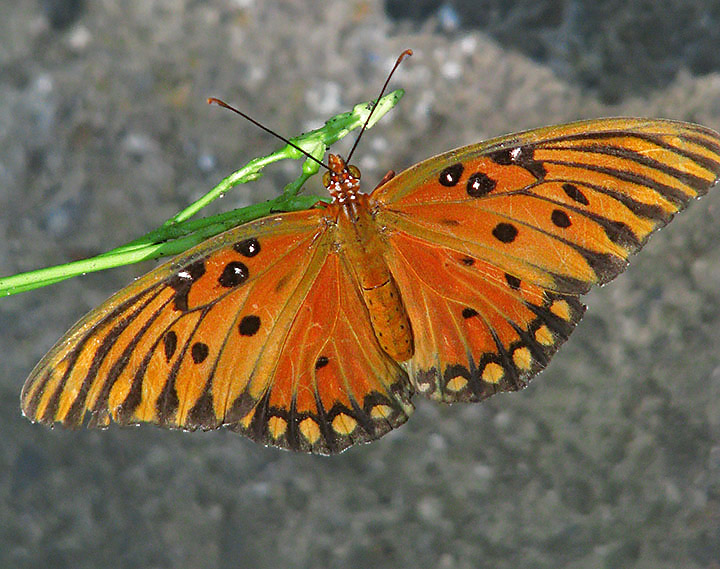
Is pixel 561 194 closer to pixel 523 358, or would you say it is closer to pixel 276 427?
pixel 523 358

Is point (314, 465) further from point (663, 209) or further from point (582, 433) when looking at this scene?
point (663, 209)

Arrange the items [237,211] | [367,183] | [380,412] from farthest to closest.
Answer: [367,183] < [380,412] < [237,211]

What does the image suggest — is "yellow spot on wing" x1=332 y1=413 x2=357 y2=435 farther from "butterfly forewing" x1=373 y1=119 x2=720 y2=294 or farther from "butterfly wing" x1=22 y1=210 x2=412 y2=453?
"butterfly forewing" x1=373 y1=119 x2=720 y2=294

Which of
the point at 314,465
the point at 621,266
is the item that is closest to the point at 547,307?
the point at 621,266

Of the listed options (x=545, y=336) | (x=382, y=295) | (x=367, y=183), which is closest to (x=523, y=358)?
(x=545, y=336)

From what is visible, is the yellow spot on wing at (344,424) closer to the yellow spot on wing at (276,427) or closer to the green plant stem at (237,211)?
the yellow spot on wing at (276,427)

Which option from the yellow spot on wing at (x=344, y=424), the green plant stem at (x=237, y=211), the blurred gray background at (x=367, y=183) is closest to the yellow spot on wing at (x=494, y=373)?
the yellow spot on wing at (x=344, y=424)
